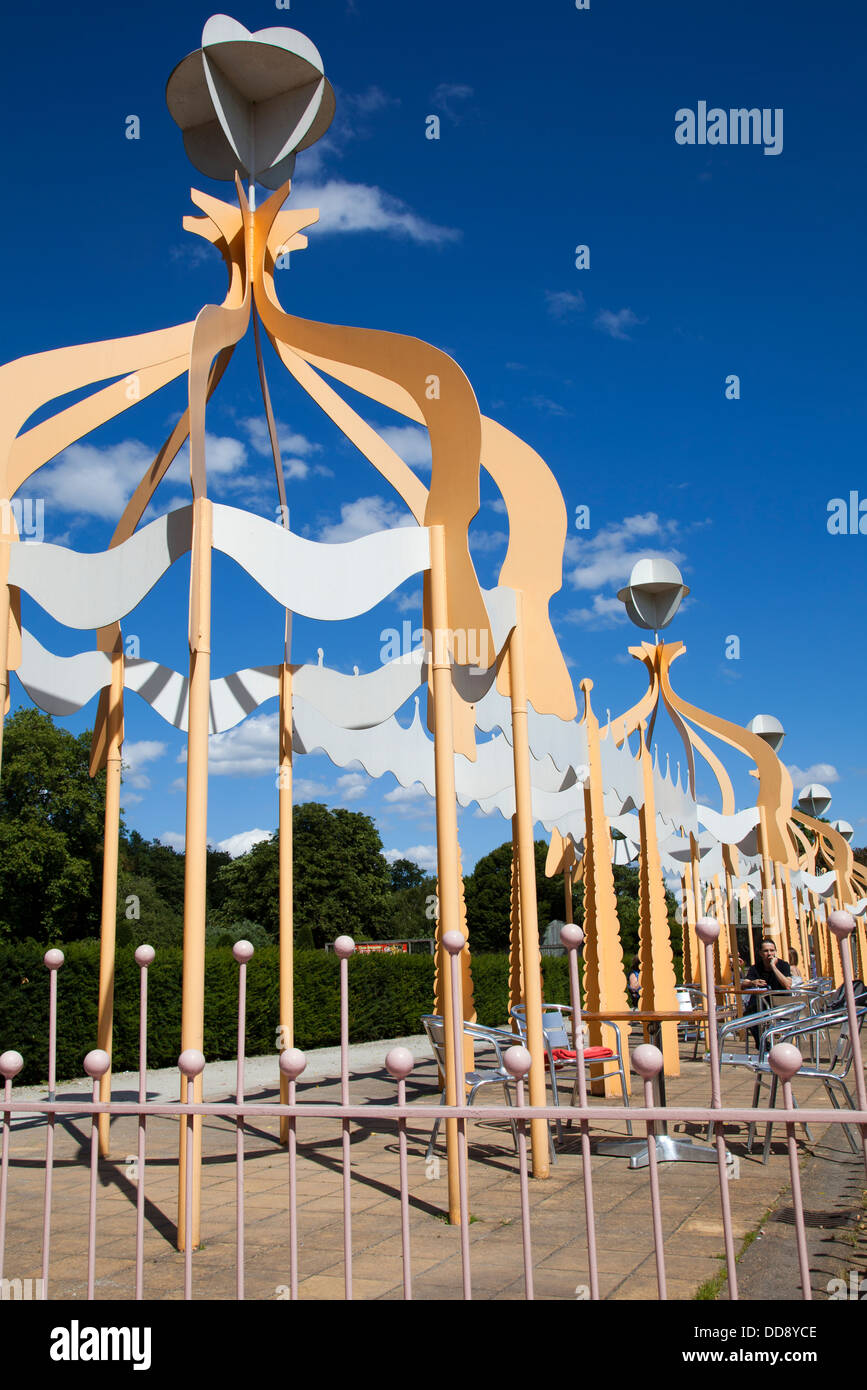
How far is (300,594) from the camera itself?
5023mm

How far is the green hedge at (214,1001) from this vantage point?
11.6 metres

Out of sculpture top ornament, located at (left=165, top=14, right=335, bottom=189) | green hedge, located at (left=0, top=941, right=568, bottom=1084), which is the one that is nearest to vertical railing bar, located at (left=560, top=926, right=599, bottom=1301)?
sculpture top ornament, located at (left=165, top=14, right=335, bottom=189)

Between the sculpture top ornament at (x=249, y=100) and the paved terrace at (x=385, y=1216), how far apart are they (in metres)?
5.53

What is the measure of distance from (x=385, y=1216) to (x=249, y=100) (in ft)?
19.8

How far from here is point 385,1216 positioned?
5023 mm

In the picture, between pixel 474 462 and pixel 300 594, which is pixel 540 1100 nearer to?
pixel 300 594

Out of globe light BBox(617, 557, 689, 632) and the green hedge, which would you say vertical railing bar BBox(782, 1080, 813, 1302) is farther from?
the green hedge

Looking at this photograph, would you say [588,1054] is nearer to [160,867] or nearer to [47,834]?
[47,834]

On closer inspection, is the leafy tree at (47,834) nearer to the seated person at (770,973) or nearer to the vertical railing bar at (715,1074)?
the seated person at (770,973)

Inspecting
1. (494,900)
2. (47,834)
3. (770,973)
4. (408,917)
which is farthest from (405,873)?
(770,973)

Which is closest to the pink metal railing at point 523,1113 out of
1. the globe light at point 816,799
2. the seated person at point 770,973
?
the seated person at point 770,973
